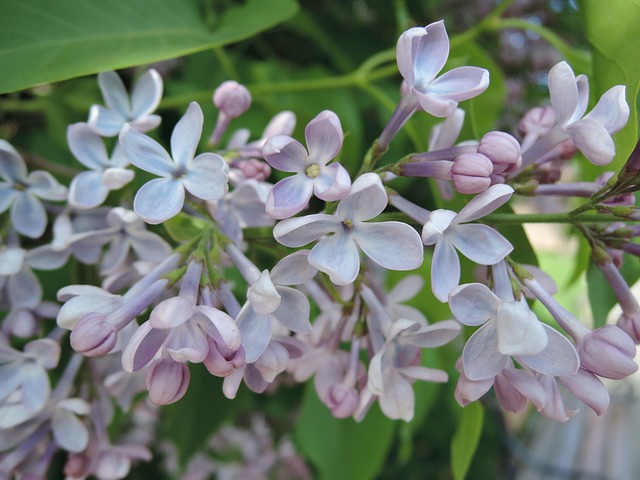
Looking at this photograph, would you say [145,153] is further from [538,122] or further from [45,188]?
[538,122]

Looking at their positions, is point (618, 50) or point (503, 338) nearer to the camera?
point (503, 338)

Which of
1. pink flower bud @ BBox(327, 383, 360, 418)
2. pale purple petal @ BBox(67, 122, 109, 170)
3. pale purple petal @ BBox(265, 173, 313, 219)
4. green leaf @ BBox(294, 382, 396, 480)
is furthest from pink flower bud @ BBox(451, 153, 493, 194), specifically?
green leaf @ BBox(294, 382, 396, 480)

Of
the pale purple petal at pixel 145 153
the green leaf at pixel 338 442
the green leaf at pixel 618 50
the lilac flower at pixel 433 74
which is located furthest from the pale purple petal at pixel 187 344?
the green leaf at pixel 338 442

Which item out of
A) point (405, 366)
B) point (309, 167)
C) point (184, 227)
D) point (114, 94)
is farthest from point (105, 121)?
point (405, 366)

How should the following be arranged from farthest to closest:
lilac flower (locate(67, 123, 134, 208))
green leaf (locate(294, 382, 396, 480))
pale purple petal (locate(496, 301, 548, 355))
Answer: green leaf (locate(294, 382, 396, 480)), lilac flower (locate(67, 123, 134, 208)), pale purple petal (locate(496, 301, 548, 355))

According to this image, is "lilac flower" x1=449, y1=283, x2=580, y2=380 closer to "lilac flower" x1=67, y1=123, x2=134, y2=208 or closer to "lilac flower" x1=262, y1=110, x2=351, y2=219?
"lilac flower" x1=262, y1=110, x2=351, y2=219

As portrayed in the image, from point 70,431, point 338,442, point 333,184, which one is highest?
point 333,184

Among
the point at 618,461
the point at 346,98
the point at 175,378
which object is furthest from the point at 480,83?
the point at 618,461
